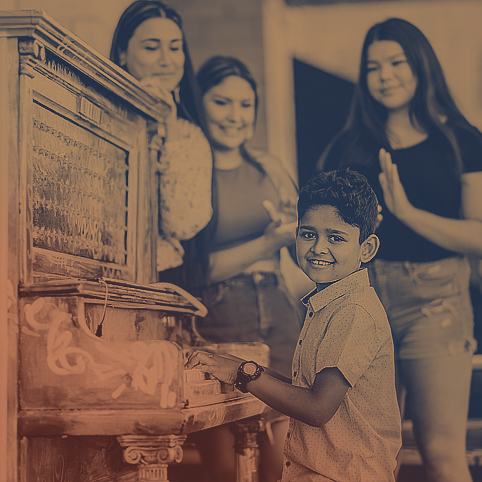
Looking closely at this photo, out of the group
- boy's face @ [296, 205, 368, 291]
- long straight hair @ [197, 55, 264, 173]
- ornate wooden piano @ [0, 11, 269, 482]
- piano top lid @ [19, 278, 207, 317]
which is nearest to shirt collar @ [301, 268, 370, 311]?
boy's face @ [296, 205, 368, 291]

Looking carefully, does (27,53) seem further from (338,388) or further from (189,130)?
(338,388)

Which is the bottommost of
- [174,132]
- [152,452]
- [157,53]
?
[152,452]

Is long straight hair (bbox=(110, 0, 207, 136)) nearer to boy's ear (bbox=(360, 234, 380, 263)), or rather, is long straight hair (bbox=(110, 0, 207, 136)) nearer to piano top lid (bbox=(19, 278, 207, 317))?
piano top lid (bbox=(19, 278, 207, 317))

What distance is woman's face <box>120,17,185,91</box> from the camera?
3773 mm

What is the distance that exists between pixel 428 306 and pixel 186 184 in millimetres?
1348

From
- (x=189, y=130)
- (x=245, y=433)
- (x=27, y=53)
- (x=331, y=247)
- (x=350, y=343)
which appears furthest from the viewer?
(x=189, y=130)

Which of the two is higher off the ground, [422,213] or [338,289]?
[422,213]

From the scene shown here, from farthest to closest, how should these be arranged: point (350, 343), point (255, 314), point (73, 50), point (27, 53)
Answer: point (255, 314), point (73, 50), point (27, 53), point (350, 343)

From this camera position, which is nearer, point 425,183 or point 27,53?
point 27,53

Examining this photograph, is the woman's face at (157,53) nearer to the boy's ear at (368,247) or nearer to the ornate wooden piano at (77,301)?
the ornate wooden piano at (77,301)

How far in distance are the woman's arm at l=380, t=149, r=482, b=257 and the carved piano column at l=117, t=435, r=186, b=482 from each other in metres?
→ 1.66

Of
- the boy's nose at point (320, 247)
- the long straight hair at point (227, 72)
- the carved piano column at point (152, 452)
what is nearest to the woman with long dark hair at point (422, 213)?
the long straight hair at point (227, 72)

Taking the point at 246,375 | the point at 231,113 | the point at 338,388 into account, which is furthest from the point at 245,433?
the point at 231,113

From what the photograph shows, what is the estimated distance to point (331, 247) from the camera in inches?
124
